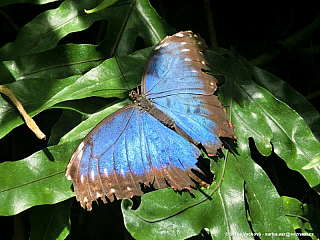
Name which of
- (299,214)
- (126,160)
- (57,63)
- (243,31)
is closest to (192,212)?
(126,160)

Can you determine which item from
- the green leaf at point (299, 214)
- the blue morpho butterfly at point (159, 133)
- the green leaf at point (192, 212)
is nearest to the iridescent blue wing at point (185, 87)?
the blue morpho butterfly at point (159, 133)

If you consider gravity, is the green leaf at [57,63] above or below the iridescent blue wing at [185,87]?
above

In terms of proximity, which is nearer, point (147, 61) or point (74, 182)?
point (74, 182)

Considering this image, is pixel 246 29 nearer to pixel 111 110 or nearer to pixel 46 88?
pixel 111 110

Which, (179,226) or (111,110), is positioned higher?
(111,110)

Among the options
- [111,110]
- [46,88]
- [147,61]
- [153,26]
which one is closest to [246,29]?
[153,26]

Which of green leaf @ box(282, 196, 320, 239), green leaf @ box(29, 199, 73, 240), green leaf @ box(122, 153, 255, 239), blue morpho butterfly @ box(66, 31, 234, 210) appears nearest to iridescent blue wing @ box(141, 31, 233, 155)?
blue morpho butterfly @ box(66, 31, 234, 210)

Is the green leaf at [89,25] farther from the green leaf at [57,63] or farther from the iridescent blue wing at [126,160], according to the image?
the iridescent blue wing at [126,160]
